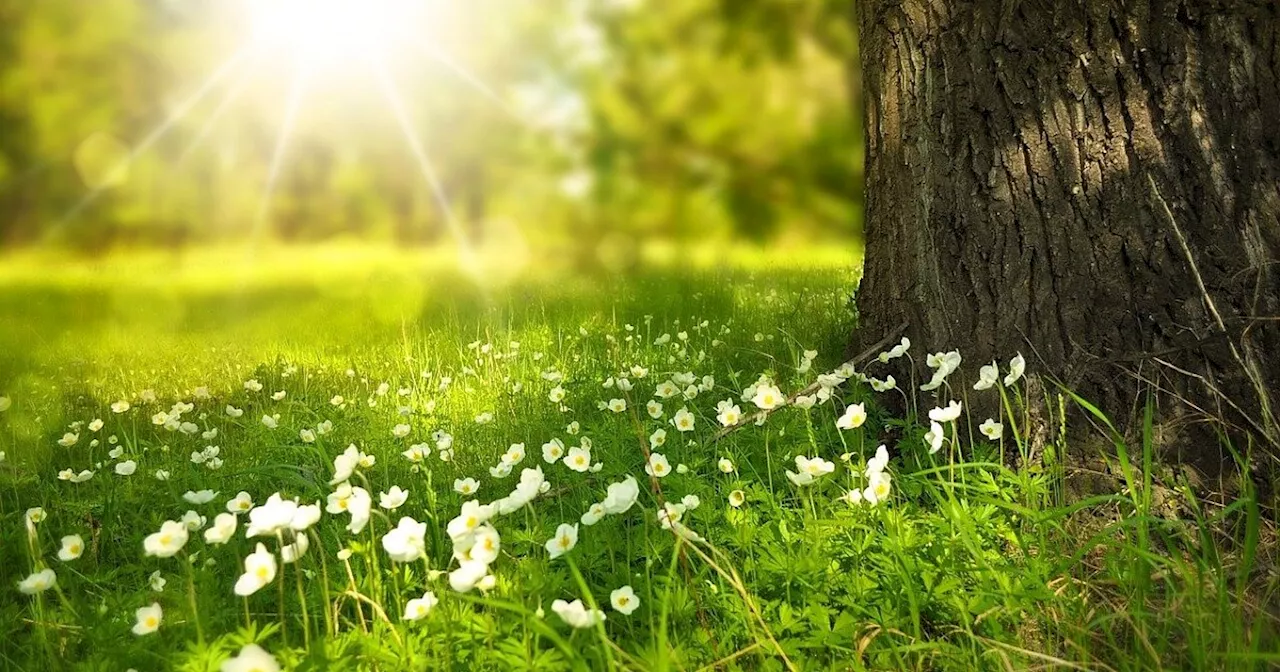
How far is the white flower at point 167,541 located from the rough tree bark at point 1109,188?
177 centimetres

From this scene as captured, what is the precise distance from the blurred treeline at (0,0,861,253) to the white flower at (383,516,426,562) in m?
2.46

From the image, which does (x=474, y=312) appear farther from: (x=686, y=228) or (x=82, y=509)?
(x=82, y=509)

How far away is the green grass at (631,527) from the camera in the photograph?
4.42 ft

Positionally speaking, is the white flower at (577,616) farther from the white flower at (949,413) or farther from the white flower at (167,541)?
the white flower at (949,413)

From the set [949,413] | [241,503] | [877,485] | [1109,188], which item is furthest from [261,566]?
[1109,188]

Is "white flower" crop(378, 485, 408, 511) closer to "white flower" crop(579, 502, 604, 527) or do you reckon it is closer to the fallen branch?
"white flower" crop(579, 502, 604, 527)

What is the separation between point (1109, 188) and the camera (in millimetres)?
1917

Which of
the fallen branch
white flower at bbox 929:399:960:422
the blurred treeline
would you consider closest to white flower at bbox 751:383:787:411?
the fallen branch

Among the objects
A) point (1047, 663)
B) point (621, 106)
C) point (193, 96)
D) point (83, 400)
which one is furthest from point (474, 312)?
point (1047, 663)

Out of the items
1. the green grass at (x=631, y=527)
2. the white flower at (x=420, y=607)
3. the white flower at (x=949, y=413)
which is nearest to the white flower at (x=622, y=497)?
the green grass at (x=631, y=527)

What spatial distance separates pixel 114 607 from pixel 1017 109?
223cm

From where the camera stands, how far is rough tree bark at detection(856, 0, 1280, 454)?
1.84 m

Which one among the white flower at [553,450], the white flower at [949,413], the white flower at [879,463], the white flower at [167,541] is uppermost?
the white flower at [949,413]

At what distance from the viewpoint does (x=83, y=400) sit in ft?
11.5
